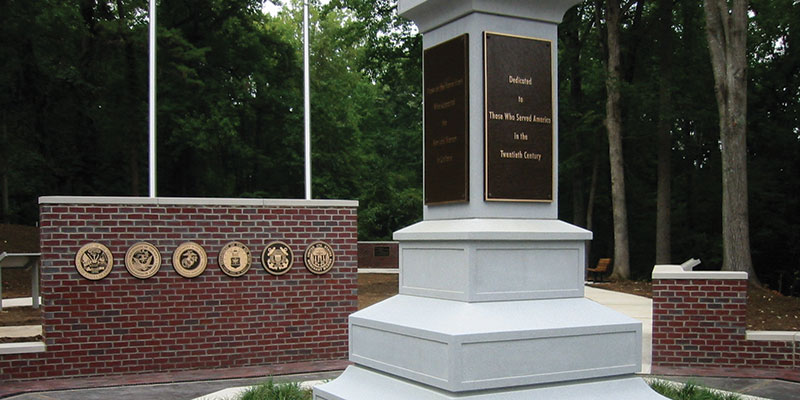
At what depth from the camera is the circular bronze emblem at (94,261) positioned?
877cm

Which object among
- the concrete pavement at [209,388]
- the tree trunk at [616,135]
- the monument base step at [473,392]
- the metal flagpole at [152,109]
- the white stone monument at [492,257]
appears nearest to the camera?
the monument base step at [473,392]

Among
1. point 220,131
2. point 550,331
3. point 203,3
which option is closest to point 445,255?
point 550,331

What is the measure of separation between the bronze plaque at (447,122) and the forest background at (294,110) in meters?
18.9

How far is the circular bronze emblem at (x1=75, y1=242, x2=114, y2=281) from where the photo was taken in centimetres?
877

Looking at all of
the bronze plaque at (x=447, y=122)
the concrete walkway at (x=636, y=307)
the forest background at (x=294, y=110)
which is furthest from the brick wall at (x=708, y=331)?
the forest background at (x=294, y=110)

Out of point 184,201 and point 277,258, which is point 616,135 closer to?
Result: point 277,258

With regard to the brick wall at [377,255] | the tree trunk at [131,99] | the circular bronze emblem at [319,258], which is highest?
the tree trunk at [131,99]

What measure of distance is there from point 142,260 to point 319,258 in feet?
7.26

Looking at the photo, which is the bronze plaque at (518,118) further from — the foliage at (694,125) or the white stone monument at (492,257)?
the foliage at (694,125)

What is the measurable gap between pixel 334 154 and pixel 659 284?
2370cm

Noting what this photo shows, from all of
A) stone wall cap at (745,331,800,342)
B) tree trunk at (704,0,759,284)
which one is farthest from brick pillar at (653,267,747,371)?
tree trunk at (704,0,759,284)

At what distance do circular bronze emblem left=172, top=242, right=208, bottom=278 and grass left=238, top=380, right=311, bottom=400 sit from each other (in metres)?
2.54

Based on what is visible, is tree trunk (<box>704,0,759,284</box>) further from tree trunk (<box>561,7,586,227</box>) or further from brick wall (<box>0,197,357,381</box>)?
tree trunk (<box>561,7,586,227</box>)

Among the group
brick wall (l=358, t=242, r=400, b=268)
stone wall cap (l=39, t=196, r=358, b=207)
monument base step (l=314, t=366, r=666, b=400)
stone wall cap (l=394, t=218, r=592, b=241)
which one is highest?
stone wall cap (l=39, t=196, r=358, b=207)
